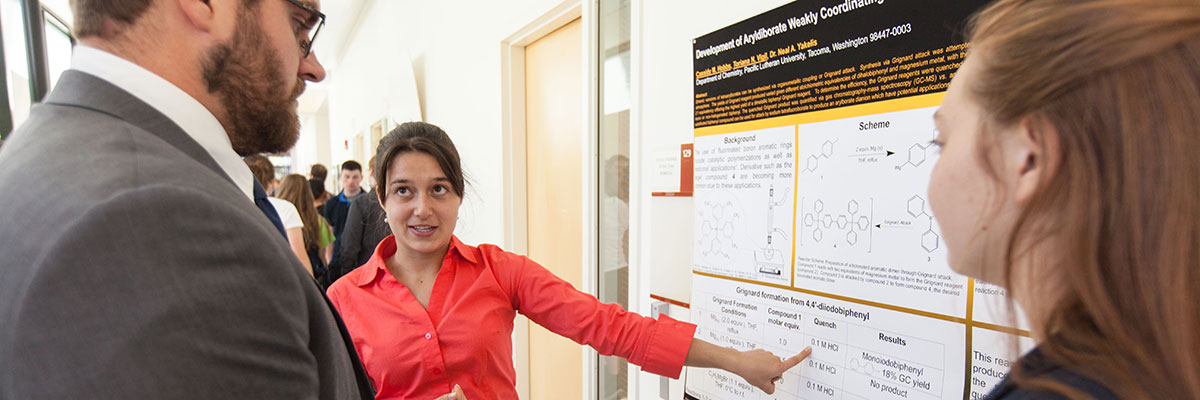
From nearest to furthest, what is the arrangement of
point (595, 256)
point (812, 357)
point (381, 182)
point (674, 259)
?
point (812, 357)
point (381, 182)
point (674, 259)
point (595, 256)

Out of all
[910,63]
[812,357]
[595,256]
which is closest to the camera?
[910,63]

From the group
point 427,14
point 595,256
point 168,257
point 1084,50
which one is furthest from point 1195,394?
point 427,14

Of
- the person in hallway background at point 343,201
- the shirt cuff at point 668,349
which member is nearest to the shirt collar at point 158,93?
the shirt cuff at point 668,349

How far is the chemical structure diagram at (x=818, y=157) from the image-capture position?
3.40 feet

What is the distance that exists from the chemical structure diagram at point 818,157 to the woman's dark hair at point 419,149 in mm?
895

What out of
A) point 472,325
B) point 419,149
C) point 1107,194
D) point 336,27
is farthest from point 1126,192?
point 336,27

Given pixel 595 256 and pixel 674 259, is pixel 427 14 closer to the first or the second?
pixel 595 256

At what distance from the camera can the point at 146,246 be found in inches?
15.8

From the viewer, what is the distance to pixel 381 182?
140 cm

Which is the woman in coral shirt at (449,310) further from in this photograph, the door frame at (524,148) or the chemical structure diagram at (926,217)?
the door frame at (524,148)

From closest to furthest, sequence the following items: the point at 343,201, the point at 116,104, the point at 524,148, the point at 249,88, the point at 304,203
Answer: the point at 116,104, the point at 249,88, the point at 524,148, the point at 304,203, the point at 343,201

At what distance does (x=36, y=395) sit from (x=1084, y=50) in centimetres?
87

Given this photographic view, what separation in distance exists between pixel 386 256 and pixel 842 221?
1.13 meters

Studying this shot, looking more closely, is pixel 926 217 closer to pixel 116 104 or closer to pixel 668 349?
pixel 668 349
